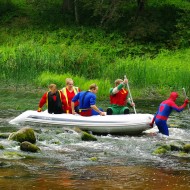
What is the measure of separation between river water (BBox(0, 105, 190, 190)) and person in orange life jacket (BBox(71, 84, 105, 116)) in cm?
84

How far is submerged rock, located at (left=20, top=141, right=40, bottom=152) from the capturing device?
10.9 meters

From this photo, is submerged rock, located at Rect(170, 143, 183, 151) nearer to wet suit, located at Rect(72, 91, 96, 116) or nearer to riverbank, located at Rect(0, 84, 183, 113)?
wet suit, located at Rect(72, 91, 96, 116)

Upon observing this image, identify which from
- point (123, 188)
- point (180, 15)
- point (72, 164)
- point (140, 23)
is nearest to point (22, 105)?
point (72, 164)

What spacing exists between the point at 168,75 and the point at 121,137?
10400mm

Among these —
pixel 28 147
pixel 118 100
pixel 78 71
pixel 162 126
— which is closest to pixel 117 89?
pixel 118 100

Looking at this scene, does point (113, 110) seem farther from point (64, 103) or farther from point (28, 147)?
point (28, 147)

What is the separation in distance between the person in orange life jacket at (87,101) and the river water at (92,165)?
84 cm

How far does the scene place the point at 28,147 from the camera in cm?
1088

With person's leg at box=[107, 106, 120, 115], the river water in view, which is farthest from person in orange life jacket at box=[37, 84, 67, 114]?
person's leg at box=[107, 106, 120, 115]

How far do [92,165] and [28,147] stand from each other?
1602 millimetres

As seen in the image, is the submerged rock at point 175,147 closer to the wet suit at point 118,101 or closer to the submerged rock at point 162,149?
the submerged rock at point 162,149

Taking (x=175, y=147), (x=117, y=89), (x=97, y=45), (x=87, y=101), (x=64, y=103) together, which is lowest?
(x=175, y=147)

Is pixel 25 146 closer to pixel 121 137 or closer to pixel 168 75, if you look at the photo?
pixel 121 137

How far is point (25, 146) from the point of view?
10906 mm
